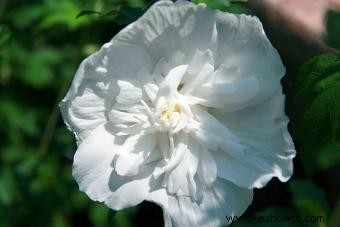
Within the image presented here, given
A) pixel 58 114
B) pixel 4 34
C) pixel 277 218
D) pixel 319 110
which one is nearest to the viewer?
pixel 319 110

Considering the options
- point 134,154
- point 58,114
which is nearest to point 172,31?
point 134,154

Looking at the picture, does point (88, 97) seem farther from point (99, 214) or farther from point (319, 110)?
point (99, 214)

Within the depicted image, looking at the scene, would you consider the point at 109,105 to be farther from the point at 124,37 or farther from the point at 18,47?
the point at 18,47

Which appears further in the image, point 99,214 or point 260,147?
point 99,214

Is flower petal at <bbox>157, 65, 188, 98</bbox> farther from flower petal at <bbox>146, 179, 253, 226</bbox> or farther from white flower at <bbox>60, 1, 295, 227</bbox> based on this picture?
flower petal at <bbox>146, 179, 253, 226</bbox>

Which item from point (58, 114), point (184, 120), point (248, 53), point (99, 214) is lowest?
point (99, 214)

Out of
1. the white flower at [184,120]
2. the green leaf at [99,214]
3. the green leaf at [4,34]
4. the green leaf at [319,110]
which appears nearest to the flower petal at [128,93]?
the white flower at [184,120]

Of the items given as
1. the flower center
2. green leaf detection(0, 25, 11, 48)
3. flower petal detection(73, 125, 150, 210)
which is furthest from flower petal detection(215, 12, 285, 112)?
green leaf detection(0, 25, 11, 48)

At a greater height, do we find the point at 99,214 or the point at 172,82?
the point at 172,82
